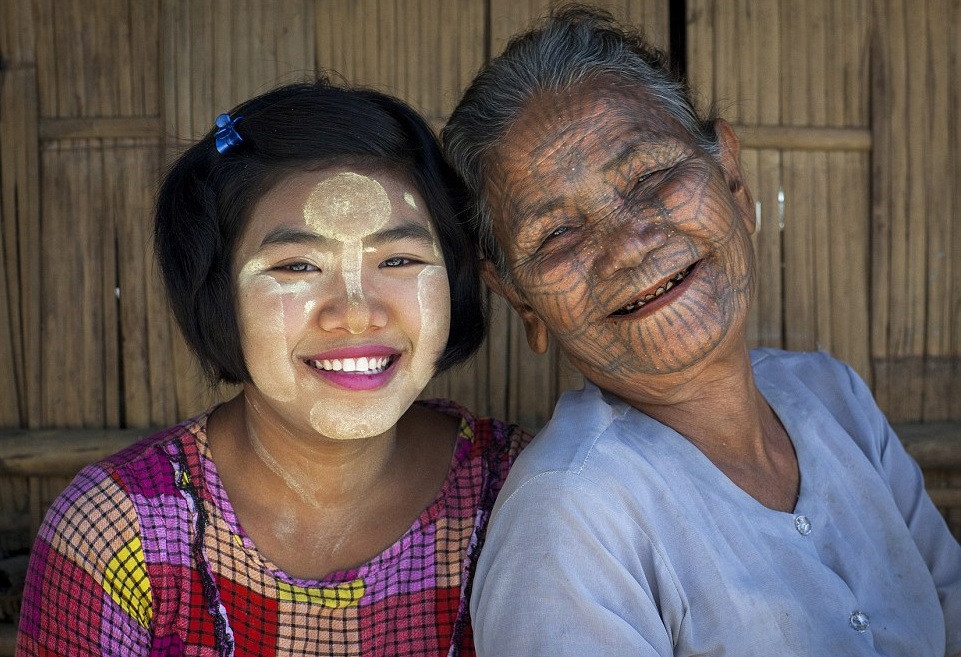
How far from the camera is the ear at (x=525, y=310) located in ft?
6.83

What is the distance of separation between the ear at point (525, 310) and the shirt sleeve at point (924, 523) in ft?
2.57

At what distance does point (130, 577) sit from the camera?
1.88 m

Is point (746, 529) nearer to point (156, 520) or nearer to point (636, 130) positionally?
point (636, 130)

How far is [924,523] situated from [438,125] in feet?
5.24

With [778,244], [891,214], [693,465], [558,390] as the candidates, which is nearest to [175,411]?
[558,390]

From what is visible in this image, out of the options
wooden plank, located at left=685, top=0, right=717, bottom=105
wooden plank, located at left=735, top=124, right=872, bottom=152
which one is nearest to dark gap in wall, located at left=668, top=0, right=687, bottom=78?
wooden plank, located at left=685, top=0, right=717, bottom=105

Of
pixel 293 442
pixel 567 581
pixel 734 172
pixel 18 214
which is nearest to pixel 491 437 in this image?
pixel 293 442

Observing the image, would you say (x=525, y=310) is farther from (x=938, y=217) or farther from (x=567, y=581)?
(x=938, y=217)

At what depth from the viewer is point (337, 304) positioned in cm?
191

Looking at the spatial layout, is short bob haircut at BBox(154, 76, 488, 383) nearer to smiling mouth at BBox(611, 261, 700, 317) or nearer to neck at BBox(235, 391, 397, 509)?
neck at BBox(235, 391, 397, 509)

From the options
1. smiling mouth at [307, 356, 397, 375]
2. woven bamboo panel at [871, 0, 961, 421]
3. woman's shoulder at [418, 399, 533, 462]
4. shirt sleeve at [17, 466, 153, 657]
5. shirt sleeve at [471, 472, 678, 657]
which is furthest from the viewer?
woven bamboo panel at [871, 0, 961, 421]

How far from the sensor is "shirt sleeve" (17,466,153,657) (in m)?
1.83

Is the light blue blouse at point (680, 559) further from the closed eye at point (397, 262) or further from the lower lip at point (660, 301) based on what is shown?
the closed eye at point (397, 262)

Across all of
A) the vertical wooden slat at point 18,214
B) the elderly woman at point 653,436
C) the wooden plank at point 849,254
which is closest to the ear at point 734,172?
the elderly woman at point 653,436
